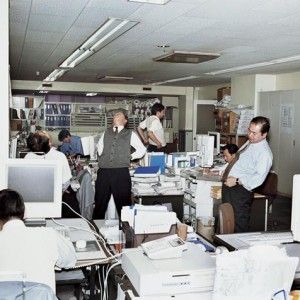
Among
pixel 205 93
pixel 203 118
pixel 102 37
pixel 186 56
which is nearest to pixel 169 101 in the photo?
pixel 205 93

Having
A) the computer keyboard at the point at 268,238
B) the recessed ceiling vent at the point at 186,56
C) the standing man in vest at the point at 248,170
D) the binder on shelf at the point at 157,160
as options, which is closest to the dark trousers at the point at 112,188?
the binder on shelf at the point at 157,160

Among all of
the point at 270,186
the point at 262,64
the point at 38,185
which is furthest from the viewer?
the point at 262,64

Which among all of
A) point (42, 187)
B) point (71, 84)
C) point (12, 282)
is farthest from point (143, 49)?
point (71, 84)

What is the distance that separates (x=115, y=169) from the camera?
5.21m

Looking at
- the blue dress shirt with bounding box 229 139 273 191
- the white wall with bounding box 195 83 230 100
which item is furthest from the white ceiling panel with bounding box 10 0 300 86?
the white wall with bounding box 195 83 230 100

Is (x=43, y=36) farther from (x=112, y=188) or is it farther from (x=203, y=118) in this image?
(x=203, y=118)

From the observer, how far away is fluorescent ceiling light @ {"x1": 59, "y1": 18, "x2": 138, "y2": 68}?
4.76 metres

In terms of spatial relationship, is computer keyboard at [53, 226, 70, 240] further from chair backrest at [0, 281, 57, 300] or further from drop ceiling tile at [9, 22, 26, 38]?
drop ceiling tile at [9, 22, 26, 38]

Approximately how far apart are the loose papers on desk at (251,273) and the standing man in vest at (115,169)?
337 centimetres

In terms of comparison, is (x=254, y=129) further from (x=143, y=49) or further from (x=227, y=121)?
(x=227, y=121)

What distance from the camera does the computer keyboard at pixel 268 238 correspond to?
2.53m

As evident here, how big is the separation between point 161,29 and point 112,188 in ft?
6.29

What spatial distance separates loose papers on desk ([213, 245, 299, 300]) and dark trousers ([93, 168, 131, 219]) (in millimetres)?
3369

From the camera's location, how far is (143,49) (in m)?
6.48
